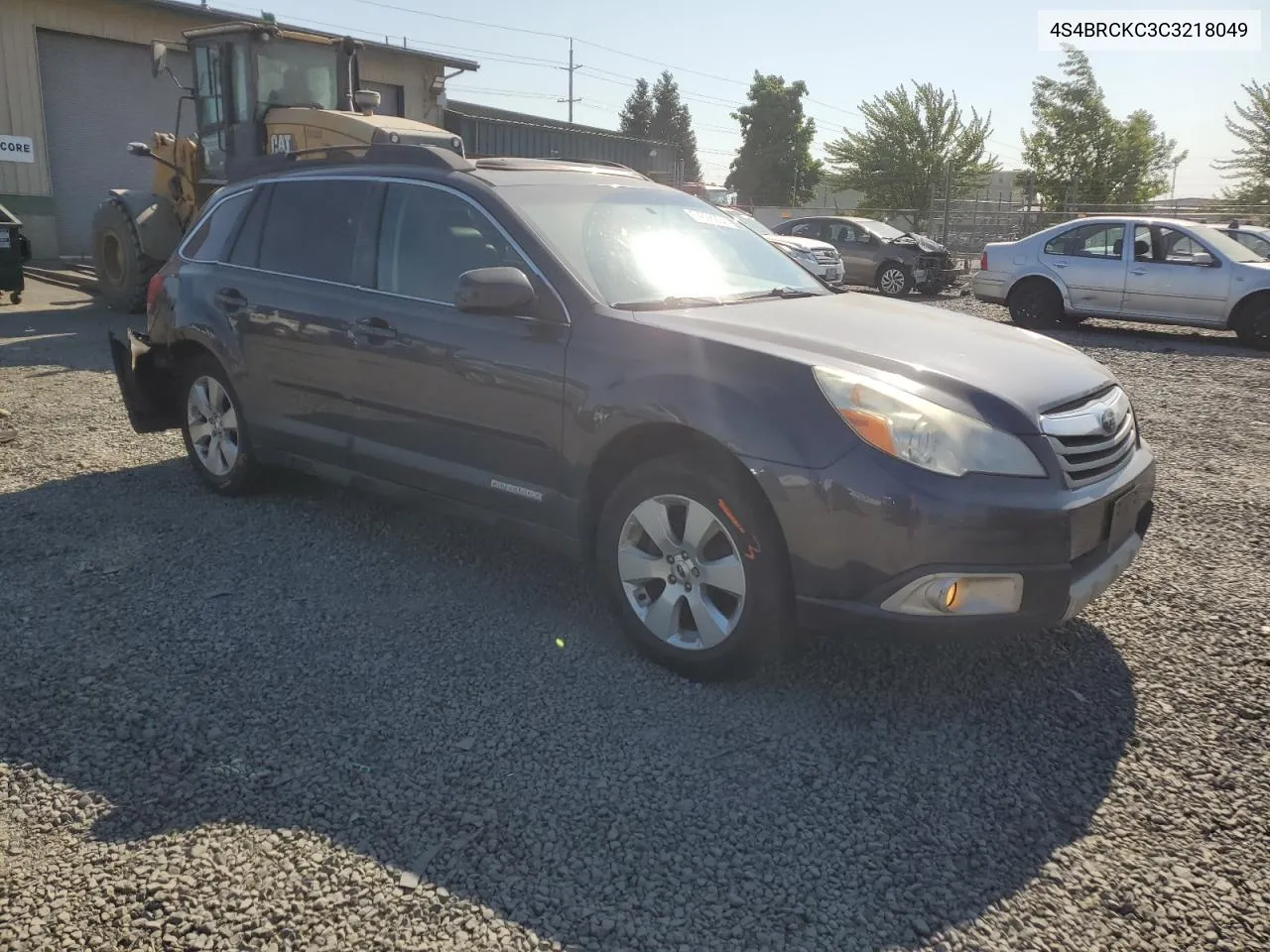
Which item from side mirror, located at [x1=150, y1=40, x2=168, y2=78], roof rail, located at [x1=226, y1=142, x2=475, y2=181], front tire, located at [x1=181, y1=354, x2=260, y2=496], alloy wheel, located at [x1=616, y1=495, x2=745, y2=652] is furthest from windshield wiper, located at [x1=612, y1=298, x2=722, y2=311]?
side mirror, located at [x1=150, y1=40, x2=168, y2=78]

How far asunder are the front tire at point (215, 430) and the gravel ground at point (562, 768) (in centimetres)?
60

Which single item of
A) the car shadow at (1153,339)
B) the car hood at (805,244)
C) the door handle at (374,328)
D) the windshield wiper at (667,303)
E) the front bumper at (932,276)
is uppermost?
the car hood at (805,244)

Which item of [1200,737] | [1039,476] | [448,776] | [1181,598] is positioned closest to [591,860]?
[448,776]

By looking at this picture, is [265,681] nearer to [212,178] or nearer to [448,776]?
[448,776]

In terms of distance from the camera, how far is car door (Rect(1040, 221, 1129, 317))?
1334 cm

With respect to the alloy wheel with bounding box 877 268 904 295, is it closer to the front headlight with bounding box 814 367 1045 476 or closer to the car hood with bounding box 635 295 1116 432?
the car hood with bounding box 635 295 1116 432

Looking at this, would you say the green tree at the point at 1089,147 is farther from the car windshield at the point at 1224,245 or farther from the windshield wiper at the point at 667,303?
the windshield wiper at the point at 667,303

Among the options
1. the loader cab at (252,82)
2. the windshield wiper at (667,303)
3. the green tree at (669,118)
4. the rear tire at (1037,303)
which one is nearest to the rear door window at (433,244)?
the windshield wiper at (667,303)

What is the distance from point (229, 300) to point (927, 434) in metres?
3.73

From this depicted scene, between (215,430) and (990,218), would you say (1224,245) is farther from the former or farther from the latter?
(990,218)

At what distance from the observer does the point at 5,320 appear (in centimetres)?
1217

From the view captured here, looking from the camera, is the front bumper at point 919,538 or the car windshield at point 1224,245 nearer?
the front bumper at point 919,538

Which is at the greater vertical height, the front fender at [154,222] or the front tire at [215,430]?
the front fender at [154,222]

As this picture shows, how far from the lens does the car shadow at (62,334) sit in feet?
31.6
